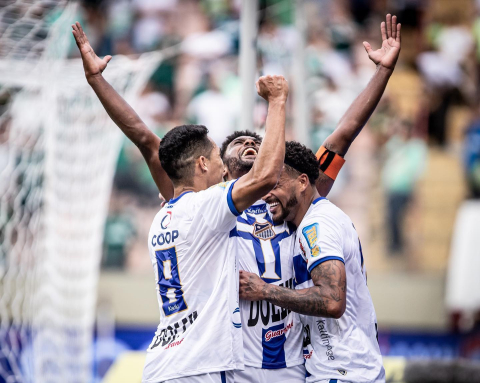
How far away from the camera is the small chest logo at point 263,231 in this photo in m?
4.03

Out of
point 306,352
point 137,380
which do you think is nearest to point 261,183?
point 306,352

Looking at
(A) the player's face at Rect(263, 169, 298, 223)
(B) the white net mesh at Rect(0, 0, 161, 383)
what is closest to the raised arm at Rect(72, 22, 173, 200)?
(A) the player's face at Rect(263, 169, 298, 223)

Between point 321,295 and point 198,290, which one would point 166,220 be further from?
point 321,295

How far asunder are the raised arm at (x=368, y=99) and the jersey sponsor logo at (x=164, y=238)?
1308 mm

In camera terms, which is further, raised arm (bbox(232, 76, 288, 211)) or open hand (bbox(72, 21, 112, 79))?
open hand (bbox(72, 21, 112, 79))

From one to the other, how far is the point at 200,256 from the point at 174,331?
454 millimetres

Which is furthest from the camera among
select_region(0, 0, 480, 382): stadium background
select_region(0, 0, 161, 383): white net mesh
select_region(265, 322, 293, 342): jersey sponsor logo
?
select_region(0, 0, 480, 382): stadium background

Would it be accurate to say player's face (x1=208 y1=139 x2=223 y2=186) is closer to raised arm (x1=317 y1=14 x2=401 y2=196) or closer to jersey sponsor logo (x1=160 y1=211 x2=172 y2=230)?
jersey sponsor logo (x1=160 y1=211 x2=172 y2=230)

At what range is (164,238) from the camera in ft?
12.0

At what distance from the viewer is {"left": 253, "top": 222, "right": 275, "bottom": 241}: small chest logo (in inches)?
159

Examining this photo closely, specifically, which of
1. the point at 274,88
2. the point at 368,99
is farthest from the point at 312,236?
the point at 368,99

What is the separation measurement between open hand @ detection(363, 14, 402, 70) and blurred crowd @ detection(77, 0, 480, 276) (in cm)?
504

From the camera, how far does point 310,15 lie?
1238 cm

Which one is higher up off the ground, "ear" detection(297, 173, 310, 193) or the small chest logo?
"ear" detection(297, 173, 310, 193)
